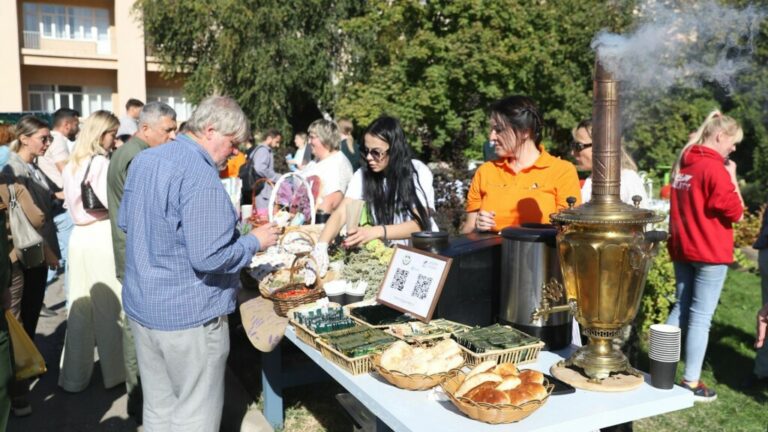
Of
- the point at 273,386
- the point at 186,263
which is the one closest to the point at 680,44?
the point at 186,263

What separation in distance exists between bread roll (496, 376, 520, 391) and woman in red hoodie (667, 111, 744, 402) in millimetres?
2746

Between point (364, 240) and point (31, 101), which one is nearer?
point (364, 240)

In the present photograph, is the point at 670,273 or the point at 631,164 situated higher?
the point at 631,164

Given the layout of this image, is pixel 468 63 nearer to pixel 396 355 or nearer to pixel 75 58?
pixel 396 355

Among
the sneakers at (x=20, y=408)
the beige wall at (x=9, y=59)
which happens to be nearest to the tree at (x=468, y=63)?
the sneakers at (x=20, y=408)

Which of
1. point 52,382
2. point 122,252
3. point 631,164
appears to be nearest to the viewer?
point 122,252

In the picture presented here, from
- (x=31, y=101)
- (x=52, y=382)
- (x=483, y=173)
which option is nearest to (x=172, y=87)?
(x=31, y=101)

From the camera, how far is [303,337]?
2.81 metres

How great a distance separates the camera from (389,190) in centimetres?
389

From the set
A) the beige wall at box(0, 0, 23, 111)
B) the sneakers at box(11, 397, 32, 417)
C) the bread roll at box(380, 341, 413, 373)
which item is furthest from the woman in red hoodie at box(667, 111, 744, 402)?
the beige wall at box(0, 0, 23, 111)

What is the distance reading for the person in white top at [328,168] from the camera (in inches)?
217

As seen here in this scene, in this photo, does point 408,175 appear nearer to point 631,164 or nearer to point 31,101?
point 631,164

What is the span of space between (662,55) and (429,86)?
11907 millimetres

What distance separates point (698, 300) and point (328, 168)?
309 centimetres
